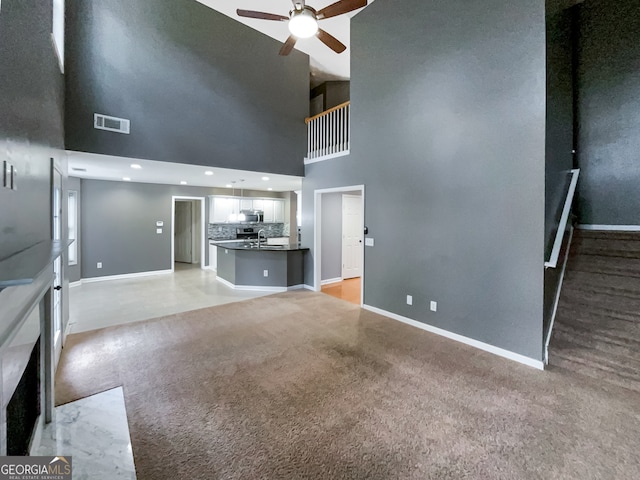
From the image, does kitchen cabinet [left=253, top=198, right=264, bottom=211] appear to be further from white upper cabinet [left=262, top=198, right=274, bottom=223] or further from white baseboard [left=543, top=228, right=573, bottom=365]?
white baseboard [left=543, top=228, right=573, bottom=365]

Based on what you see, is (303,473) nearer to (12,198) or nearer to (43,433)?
(43,433)

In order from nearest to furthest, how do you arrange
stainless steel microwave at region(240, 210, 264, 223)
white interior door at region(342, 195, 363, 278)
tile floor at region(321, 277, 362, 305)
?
tile floor at region(321, 277, 362, 305) < white interior door at region(342, 195, 363, 278) < stainless steel microwave at region(240, 210, 264, 223)

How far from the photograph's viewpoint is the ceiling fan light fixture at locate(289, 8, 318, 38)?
290cm

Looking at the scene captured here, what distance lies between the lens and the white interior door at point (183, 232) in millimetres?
9188

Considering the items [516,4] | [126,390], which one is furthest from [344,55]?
[126,390]

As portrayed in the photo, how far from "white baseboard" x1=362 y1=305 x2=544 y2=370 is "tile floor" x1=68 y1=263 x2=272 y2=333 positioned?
2573mm

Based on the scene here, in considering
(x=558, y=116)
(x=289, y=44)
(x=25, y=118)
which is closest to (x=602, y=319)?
(x=558, y=116)

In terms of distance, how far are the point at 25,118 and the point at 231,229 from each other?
7151 millimetres

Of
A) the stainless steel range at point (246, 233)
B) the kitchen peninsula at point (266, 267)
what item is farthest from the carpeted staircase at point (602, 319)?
the stainless steel range at point (246, 233)

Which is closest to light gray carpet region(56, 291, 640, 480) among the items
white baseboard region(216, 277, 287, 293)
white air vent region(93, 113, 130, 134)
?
white baseboard region(216, 277, 287, 293)

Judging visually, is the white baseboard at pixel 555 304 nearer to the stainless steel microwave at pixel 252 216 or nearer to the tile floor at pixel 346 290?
the tile floor at pixel 346 290

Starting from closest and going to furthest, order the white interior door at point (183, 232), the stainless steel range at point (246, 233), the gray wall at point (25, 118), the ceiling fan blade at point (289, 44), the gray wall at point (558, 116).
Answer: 1. the gray wall at point (25, 118)
2. the gray wall at point (558, 116)
3. the ceiling fan blade at point (289, 44)
4. the stainless steel range at point (246, 233)
5. the white interior door at point (183, 232)

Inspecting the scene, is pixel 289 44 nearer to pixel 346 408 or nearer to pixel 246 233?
pixel 346 408

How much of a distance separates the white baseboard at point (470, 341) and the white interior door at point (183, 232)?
6967 mm
